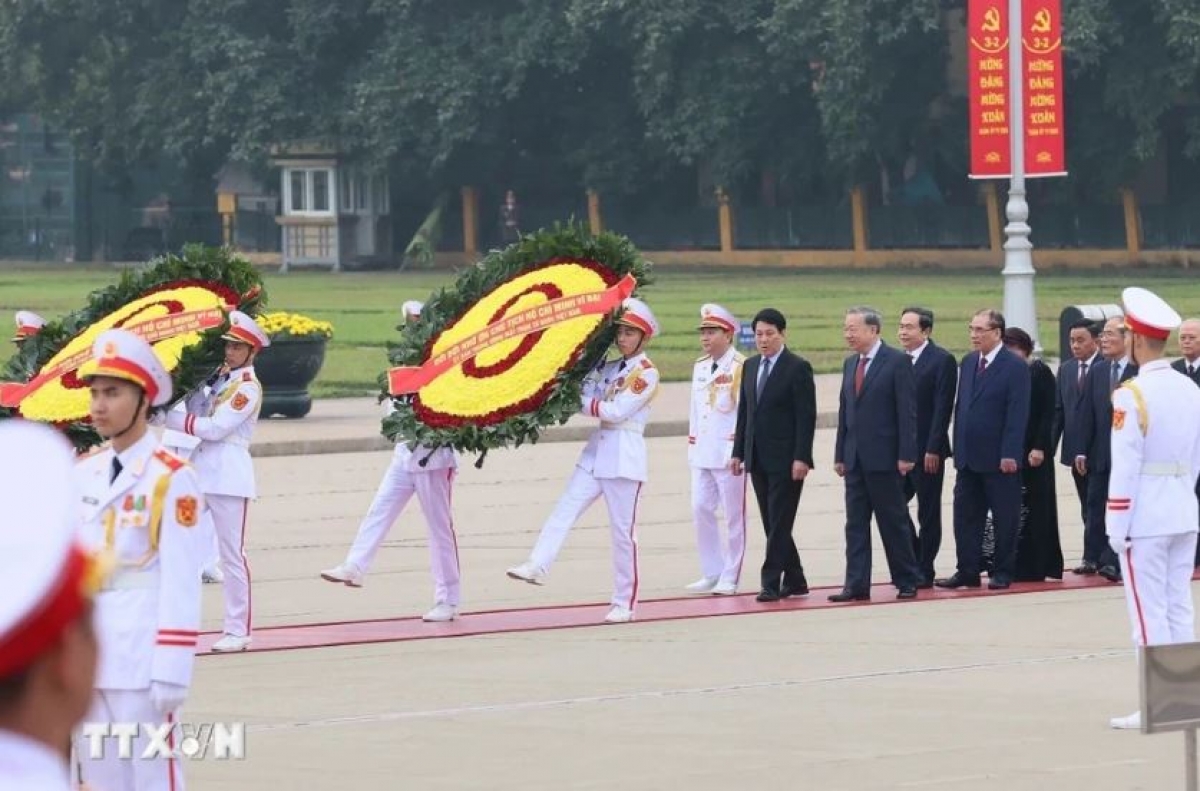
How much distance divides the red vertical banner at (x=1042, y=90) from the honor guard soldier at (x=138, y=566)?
23727 millimetres

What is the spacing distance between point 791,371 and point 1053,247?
156 feet

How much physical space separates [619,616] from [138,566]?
22.3 ft

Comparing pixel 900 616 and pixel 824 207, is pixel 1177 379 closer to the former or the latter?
pixel 900 616

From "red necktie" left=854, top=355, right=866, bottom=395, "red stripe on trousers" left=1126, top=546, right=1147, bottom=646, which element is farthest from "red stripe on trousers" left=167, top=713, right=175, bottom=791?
"red necktie" left=854, top=355, right=866, bottom=395

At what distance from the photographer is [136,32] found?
70.5m

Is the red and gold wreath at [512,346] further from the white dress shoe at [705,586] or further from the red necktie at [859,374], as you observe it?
the white dress shoe at [705,586]

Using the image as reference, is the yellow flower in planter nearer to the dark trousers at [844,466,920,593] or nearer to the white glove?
the dark trousers at [844,466,920,593]

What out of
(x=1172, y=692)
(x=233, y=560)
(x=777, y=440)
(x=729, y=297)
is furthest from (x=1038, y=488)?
(x=729, y=297)

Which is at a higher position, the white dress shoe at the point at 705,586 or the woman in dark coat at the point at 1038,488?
the woman in dark coat at the point at 1038,488

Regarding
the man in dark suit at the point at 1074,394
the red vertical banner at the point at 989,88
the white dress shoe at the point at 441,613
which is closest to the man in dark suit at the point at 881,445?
the man in dark suit at the point at 1074,394

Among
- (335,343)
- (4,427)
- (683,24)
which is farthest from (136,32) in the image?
(4,427)

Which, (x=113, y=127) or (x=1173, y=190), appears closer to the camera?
(x=1173, y=190)

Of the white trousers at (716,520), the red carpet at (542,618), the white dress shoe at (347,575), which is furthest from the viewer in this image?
the white trousers at (716,520)

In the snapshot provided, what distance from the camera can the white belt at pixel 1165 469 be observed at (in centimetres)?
974
